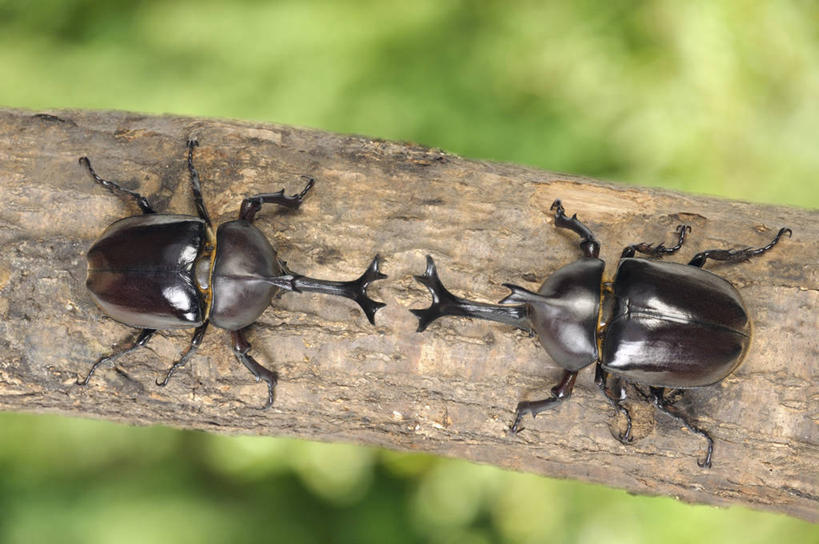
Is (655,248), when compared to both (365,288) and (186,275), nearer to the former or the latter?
(365,288)

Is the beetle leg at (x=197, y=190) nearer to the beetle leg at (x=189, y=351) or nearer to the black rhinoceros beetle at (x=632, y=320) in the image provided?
the beetle leg at (x=189, y=351)

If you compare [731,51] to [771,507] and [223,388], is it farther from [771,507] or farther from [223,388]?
[223,388]

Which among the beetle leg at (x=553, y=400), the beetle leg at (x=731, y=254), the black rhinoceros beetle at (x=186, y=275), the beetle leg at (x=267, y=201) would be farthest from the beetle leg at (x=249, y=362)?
the beetle leg at (x=731, y=254)

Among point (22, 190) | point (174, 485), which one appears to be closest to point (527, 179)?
point (22, 190)

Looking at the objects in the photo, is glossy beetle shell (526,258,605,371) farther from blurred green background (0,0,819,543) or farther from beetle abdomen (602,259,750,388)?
blurred green background (0,0,819,543)

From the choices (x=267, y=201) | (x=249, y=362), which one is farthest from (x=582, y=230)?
(x=249, y=362)

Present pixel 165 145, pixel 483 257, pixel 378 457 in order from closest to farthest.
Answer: pixel 483 257 < pixel 165 145 < pixel 378 457
